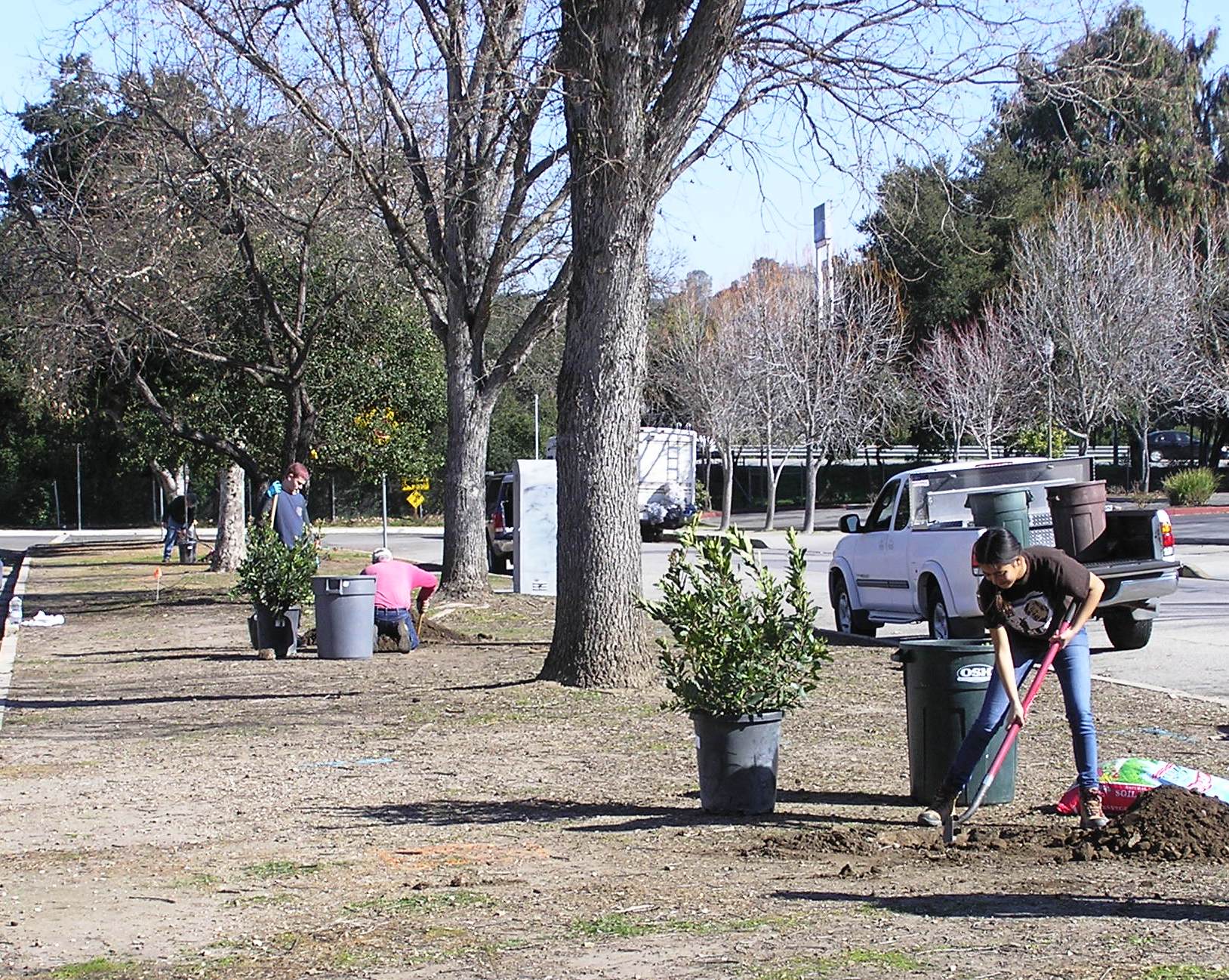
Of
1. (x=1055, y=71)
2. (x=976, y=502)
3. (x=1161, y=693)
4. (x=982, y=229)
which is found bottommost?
(x=1161, y=693)

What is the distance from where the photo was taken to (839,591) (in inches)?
706

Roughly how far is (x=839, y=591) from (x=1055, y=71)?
23.8ft

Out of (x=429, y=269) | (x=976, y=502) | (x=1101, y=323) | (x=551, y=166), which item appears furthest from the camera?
(x=1101, y=323)

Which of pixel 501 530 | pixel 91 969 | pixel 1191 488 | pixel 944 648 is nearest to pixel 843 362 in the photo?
pixel 1191 488

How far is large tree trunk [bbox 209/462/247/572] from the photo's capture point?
1187 inches

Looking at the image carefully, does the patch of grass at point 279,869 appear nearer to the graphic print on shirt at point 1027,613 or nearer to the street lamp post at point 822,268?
the graphic print on shirt at point 1027,613

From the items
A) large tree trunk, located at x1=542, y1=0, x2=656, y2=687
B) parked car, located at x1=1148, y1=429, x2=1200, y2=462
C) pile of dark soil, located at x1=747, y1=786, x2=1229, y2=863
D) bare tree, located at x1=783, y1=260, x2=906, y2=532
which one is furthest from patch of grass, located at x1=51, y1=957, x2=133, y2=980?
parked car, located at x1=1148, y1=429, x2=1200, y2=462

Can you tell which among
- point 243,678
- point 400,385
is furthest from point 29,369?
point 243,678

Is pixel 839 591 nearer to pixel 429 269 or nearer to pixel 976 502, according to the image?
pixel 976 502

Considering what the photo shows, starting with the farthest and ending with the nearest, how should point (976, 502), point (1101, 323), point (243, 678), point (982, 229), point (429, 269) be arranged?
point (982, 229) → point (1101, 323) → point (429, 269) → point (976, 502) → point (243, 678)

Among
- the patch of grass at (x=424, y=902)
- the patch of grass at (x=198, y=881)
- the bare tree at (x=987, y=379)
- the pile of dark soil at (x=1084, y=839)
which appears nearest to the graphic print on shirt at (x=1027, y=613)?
the pile of dark soil at (x=1084, y=839)

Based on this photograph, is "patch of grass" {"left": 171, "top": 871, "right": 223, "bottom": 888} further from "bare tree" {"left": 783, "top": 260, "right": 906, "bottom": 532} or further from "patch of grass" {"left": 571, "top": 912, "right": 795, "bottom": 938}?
"bare tree" {"left": 783, "top": 260, "right": 906, "bottom": 532}

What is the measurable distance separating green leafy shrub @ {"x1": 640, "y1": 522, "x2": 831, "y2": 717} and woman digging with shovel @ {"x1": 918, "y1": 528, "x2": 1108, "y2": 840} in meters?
0.86

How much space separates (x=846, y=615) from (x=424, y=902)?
12.2 meters
